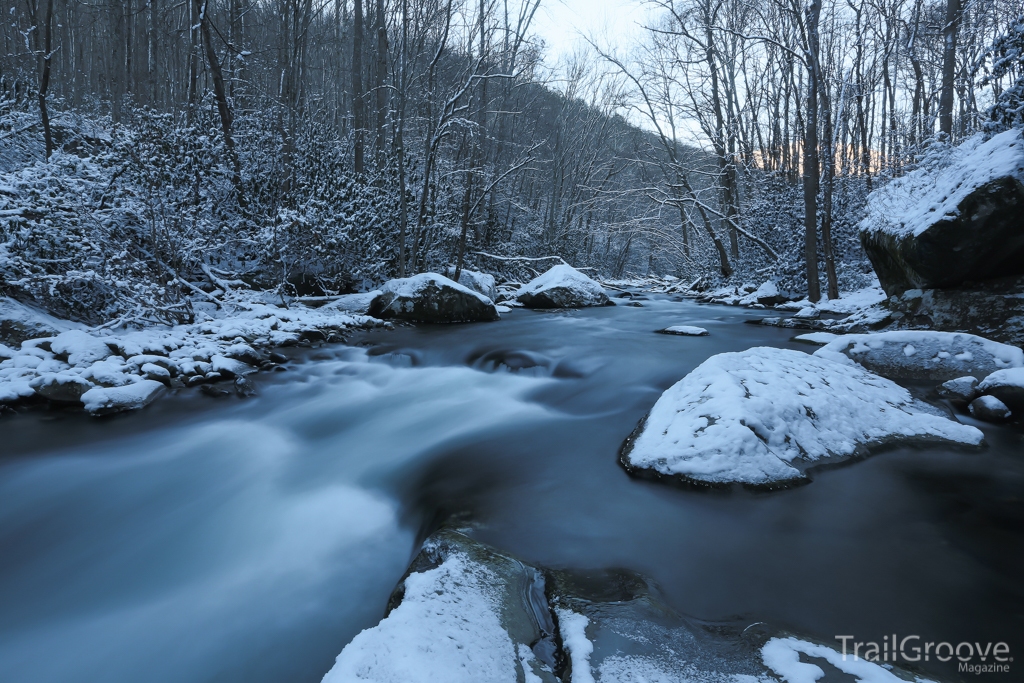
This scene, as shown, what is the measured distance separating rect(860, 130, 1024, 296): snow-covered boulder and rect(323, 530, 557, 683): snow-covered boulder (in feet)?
21.1

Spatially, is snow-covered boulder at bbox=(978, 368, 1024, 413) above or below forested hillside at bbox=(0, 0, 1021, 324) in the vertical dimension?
below

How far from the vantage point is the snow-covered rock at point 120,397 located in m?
4.61

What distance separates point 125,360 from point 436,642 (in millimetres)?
5314

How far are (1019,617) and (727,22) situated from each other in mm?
16642

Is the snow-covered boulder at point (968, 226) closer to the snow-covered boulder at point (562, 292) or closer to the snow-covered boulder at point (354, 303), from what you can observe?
the snow-covered boulder at point (562, 292)

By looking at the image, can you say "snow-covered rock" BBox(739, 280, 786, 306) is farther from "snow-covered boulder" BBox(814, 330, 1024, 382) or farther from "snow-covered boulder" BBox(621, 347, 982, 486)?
"snow-covered boulder" BBox(621, 347, 982, 486)

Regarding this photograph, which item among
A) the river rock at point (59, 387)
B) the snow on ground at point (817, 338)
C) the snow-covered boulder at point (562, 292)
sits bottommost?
the river rock at point (59, 387)

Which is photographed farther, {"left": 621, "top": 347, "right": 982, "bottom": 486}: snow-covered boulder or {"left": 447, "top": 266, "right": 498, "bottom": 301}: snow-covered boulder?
{"left": 447, "top": 266, "right": 498, "bottom": 301}: snow-covered boulder

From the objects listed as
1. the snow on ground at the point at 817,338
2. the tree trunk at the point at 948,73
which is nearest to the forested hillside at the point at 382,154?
the tree trunk at the point at 948,73

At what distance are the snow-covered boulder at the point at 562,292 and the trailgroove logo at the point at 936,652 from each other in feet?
36.7

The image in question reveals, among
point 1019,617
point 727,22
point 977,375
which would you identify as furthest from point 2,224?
point 727,22

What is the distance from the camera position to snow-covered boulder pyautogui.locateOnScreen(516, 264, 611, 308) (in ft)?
42.6

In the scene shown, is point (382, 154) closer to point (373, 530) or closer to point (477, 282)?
point (477, 282)

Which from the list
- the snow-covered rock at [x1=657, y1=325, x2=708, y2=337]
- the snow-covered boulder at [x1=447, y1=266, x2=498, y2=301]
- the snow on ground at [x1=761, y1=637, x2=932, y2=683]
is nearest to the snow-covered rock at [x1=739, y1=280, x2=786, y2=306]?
the snow-covered rock at [x1=657, y1=325, x2=708, y2=337]
